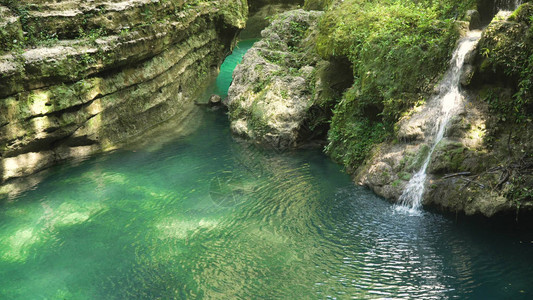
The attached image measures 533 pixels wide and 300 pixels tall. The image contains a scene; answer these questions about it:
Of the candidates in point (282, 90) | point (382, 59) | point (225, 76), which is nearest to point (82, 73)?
point (282, 90)

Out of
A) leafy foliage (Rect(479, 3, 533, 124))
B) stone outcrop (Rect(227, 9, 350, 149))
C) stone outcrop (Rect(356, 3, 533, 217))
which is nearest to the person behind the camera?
stone outcrop (Rect(356, 3, 533, 217))

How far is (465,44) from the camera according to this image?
28.5ft

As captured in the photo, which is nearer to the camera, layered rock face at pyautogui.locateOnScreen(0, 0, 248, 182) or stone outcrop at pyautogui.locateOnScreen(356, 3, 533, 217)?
stone outcrop at pyautogui.locateOnScreen(356, 3, 533, 217)

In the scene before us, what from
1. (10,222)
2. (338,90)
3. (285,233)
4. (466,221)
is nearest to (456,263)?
(466,221)

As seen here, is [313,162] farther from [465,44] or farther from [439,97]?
[465,44]

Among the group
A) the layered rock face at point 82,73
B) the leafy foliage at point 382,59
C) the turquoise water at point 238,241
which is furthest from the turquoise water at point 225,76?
the turquoise water at point 238,241

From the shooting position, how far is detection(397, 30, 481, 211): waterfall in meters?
8.15

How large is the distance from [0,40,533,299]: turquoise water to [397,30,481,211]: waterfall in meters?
0.38

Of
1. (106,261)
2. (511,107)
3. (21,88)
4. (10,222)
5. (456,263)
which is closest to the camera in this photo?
(456,263)

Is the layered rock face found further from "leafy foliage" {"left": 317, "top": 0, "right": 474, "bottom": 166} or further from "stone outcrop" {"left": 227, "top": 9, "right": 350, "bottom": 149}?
"leafy foliage" {"left": 317, "top": 0, "right": 474, "bottom": 166}

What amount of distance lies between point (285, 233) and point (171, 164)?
433cm

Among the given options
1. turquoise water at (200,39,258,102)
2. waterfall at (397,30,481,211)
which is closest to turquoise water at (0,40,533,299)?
waterfall at (397,30,481,211)

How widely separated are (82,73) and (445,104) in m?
8.21

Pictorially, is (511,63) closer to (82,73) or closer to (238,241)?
(238,241)
